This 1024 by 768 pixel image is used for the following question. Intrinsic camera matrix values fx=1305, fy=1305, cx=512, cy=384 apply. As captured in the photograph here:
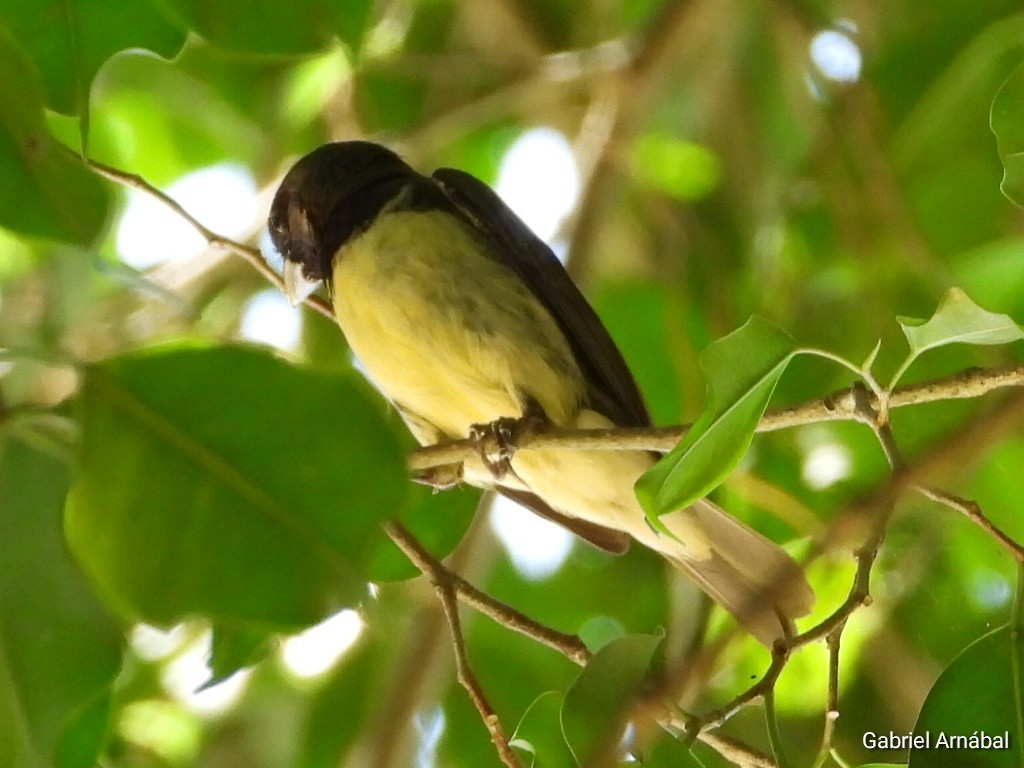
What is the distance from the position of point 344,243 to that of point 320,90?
895 millimetres

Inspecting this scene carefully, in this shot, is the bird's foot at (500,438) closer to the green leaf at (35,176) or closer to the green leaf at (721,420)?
the green leaf at (721,420)

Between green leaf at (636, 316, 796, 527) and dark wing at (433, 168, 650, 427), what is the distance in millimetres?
1002

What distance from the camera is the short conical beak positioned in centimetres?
259

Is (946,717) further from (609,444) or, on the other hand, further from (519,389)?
(519,389)

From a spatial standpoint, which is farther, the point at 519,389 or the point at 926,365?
the point at 519,389

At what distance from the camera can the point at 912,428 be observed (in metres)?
2.14

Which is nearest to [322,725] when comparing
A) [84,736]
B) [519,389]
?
[519,389]

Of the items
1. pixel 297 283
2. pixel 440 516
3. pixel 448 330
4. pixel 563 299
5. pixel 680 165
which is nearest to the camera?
pixel 440 516

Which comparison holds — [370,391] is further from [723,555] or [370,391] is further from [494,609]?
[723,555]

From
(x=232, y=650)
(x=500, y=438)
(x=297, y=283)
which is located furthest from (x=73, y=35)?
(x=297, y=283)

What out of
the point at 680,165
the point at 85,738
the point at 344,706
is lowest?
the point at 85,738

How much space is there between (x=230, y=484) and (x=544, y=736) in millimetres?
610

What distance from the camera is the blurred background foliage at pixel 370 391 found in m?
1.38

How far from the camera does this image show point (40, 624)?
1368mm
